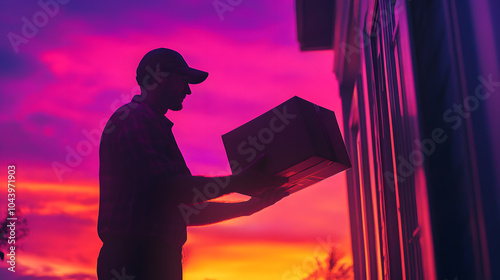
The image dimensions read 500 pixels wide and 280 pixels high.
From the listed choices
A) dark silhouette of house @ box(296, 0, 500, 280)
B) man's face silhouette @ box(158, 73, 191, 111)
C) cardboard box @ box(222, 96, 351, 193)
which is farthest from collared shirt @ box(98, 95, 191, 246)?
dark silhouette of house @ box(296, 0, 500, 280)

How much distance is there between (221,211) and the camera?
2.35 m

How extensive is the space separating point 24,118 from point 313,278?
241 inches

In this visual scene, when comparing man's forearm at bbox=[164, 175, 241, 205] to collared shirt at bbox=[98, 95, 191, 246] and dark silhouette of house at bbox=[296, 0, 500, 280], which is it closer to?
collared shirt at bbox=[98, 95, 191, 246]

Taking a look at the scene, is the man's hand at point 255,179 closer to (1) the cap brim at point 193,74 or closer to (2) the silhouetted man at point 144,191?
(2) the silhouetted man at point 144,191

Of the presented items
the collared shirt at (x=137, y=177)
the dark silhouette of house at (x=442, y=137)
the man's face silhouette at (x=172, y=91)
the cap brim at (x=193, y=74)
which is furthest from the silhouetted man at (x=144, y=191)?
the dark silhouette of house at (x=442, y=137)

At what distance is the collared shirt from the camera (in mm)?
1824

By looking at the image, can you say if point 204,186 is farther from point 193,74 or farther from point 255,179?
point 193,74

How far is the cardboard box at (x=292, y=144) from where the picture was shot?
200 cm

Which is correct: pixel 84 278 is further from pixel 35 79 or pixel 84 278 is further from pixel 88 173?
pixel 35 79

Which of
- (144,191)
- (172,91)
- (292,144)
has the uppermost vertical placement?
(172,91)

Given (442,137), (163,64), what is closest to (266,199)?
(163,64)

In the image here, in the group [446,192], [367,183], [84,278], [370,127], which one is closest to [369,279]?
[367,183]

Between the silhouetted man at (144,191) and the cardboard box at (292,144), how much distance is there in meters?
0.10

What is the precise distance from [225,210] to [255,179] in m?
0.45
